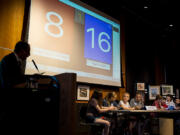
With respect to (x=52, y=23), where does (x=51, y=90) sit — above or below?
below

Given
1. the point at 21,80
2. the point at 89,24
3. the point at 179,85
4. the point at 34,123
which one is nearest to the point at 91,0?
the point at 89,24

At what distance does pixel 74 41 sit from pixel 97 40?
715mm

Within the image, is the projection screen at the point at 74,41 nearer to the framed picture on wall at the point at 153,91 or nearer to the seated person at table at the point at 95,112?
the seated person at table at the point at 95,112

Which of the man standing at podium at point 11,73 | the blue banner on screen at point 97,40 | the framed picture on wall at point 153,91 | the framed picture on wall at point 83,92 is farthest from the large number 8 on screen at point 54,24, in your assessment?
the framed picture on wall at point 153,91

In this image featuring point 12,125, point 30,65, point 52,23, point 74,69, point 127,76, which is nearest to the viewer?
point 12,125

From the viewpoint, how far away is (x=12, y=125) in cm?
150

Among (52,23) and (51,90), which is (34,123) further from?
(52,23)

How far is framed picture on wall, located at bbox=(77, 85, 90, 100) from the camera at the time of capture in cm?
440

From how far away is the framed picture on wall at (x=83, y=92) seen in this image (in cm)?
440

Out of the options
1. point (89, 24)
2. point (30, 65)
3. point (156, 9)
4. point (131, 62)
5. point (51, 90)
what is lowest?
point (51, 90)

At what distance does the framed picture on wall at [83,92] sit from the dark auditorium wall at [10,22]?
1754 mm

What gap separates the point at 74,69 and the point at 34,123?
7.99ft

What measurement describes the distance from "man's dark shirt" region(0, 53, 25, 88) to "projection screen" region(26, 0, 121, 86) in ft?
4.64

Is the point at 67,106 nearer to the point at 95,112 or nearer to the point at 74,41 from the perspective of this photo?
the point at 95,112
